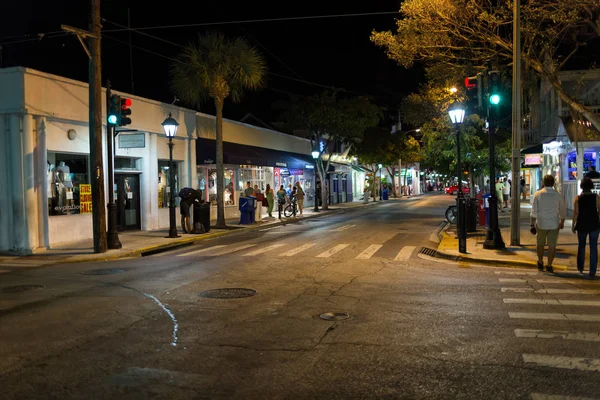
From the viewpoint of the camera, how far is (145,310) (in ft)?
26.0

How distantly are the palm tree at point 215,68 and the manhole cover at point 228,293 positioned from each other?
44.7ft

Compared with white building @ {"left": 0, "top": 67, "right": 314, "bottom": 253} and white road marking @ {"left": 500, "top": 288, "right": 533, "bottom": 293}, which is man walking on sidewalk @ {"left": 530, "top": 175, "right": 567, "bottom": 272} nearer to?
white road marking @ {"left": 500, "top": 288, "right": 533, "bottom": 293}

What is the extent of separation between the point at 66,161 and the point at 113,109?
334cm

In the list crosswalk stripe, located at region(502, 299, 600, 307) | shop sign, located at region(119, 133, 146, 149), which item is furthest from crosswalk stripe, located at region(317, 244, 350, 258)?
shop sign, located at region(119, 133, 146, 149)

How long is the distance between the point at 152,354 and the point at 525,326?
178 inches

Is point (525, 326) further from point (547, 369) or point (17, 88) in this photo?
point (17, 88)

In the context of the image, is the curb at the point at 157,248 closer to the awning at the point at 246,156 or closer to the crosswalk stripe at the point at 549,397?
the awning at the point at 246,156

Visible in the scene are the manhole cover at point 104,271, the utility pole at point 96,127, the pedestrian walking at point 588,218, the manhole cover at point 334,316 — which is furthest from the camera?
the utility pole at point 96,127

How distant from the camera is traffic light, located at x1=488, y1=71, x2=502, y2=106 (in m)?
14.1

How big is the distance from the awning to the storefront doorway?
4267mm

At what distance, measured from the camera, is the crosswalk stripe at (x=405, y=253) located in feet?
43.7

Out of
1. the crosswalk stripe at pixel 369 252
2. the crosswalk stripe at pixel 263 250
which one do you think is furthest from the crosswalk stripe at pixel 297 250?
the crosswalk stripe at pixel 369 252

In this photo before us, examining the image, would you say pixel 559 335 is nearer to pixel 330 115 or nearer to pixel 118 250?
pixel 118 250

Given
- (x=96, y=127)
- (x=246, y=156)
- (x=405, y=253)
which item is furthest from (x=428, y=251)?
(x=246, y=156)
